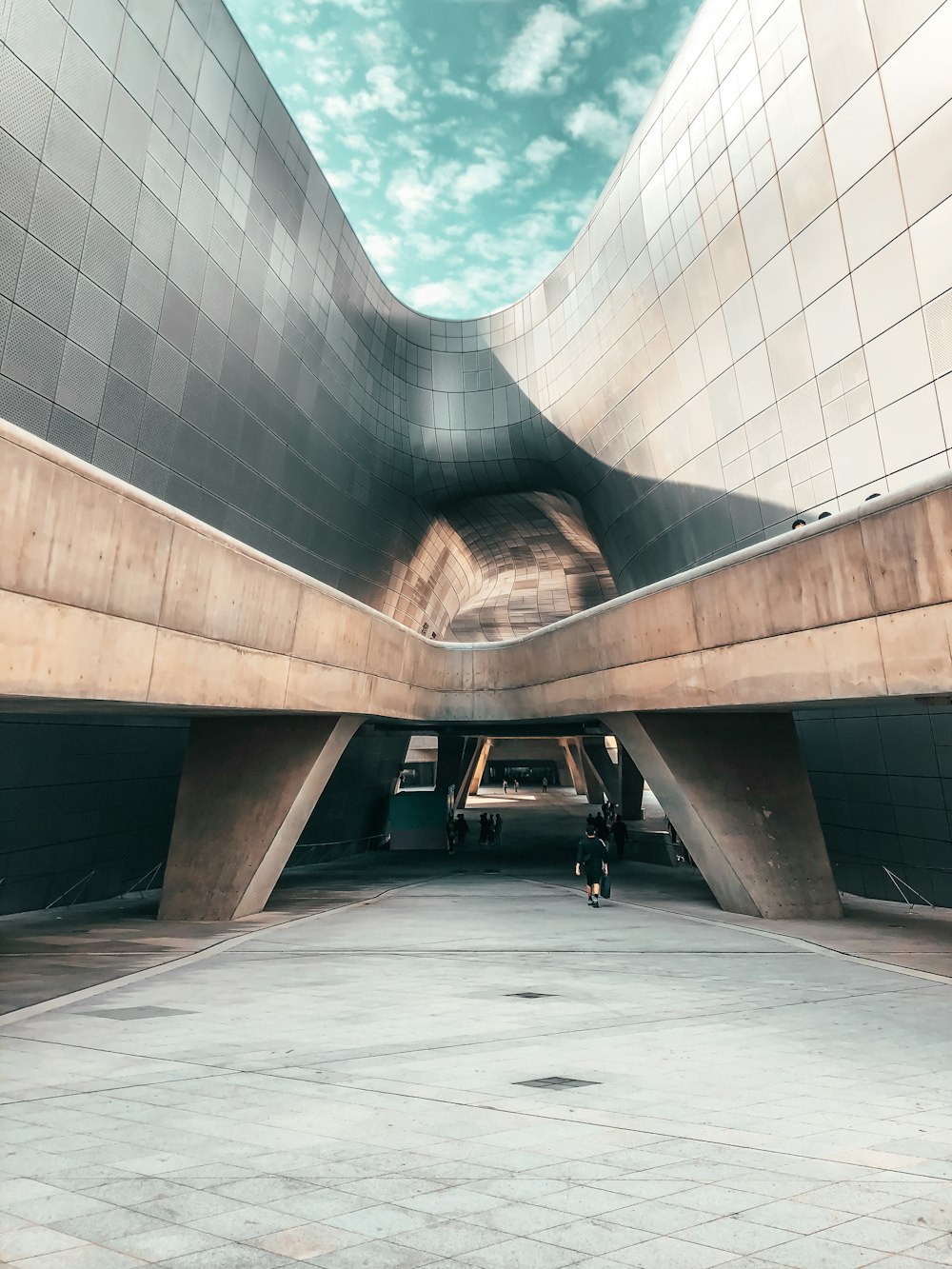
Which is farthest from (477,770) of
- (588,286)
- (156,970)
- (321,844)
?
(156,970)

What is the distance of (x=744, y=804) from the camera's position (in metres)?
15.7

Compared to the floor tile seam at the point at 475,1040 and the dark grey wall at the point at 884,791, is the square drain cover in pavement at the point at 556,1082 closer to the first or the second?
the floor tile seam at the point at 475,1040

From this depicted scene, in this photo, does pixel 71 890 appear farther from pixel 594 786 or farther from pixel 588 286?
pixel 594 786

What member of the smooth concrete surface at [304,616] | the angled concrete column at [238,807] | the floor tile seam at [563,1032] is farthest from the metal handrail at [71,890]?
the floor tile seam at [563,1032]

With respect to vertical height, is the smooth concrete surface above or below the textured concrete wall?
below

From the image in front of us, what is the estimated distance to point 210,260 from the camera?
2002cm

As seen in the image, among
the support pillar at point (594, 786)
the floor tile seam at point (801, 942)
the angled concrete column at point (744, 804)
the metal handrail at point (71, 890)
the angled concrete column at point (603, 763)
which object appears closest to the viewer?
the floor tile seam at point (801, 942)

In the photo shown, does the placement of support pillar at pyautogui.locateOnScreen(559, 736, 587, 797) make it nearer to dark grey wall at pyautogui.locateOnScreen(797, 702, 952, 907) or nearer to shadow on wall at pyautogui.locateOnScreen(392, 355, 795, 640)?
shadow on wall at pyautogui.locateOnScreen(392, 355, 795, 640)

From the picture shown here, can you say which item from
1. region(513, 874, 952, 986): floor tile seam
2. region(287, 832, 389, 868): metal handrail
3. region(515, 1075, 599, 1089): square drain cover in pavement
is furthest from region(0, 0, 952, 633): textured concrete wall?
region(515, 1075, 599, 1089): square drain cover in pavement

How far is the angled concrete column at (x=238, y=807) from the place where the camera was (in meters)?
15.3

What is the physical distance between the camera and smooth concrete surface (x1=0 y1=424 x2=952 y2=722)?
26.0ft

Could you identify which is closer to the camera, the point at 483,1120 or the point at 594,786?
the point at 483,1120

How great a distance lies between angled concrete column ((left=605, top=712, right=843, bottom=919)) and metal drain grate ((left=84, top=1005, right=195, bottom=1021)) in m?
10.6

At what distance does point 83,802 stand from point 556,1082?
1572cm
